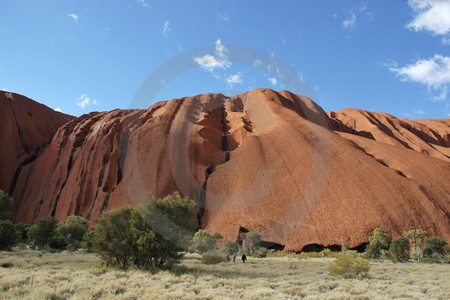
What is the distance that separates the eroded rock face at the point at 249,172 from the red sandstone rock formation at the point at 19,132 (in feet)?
11.6

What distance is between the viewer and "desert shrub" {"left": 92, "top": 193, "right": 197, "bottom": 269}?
2298cm

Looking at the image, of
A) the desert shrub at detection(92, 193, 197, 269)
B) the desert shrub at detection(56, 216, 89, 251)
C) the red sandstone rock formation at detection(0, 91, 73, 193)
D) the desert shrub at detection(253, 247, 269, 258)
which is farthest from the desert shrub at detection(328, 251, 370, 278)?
the red sandstone rock formation at detection(0, 91, 73, 193)

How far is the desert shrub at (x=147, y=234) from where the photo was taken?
2298 centimetres

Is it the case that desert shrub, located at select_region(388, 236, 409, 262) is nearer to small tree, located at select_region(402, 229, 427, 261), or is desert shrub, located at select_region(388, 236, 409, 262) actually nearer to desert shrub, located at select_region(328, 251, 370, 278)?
small tree, located at select_region(402, 229, 427, 261)

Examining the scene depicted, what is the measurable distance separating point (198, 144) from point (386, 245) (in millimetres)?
34982

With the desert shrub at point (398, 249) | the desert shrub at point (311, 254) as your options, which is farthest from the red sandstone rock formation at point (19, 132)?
the desert shrub at point (398, 249)

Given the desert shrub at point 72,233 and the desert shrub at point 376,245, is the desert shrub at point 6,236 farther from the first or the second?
the desert shrub at point 376,245

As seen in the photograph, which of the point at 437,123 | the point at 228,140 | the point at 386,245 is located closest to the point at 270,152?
the point at 228,140

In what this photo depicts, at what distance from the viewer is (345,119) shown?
3829 inches

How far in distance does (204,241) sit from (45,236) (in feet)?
63.5

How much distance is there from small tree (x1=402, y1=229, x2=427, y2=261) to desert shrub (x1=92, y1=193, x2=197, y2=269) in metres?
26.2

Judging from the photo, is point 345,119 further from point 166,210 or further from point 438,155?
point 166,210

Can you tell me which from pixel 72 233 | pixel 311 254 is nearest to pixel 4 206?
pixel 72 233

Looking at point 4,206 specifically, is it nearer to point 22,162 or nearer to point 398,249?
point 22,162
